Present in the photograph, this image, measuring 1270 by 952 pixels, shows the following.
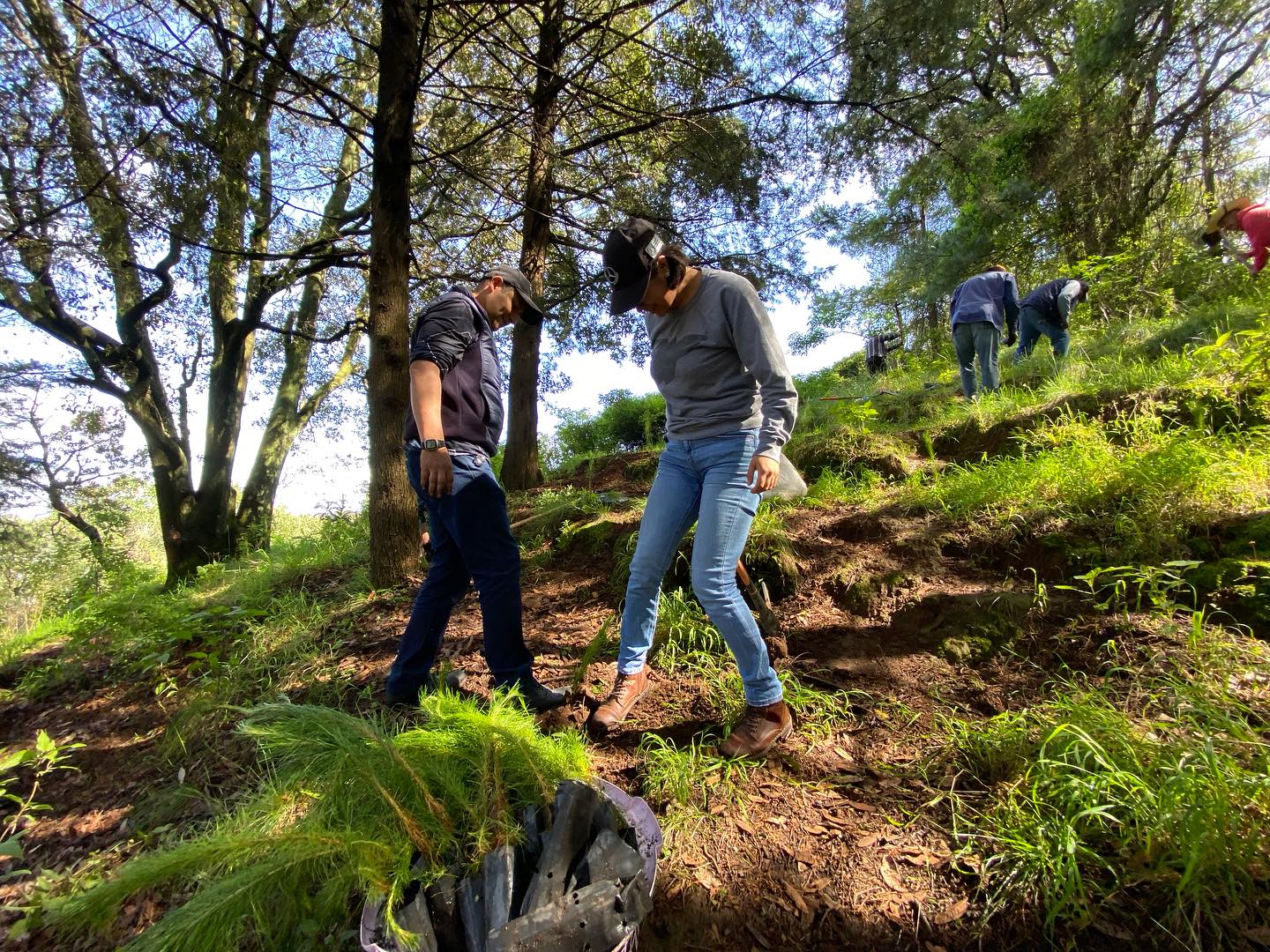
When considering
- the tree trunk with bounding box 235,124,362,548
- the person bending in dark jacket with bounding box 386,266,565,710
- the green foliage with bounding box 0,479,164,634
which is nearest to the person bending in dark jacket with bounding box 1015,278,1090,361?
the person bending in dark jacket with bounding box 386,266,565,710

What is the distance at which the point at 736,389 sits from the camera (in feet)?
6.58

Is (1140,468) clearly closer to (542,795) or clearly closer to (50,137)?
(542,795)

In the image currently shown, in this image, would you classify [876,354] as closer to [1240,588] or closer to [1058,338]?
[1058,338]

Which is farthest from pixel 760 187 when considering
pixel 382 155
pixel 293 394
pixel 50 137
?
pixel 293 394

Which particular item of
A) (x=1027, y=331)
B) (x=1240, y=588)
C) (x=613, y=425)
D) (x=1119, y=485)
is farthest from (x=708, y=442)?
(x=613, y=425)

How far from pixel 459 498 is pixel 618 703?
41.6 inches

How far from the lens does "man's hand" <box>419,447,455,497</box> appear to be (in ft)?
6.73

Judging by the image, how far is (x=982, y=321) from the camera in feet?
17.4

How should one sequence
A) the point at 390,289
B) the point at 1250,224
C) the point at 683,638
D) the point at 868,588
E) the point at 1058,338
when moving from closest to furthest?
the point at 683,638
the point at 868,588
the point at 390,289
the point at 1250,224
the point at 1058,338

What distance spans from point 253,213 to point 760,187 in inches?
231

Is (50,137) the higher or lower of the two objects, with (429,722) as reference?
higher

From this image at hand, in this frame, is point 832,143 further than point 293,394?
No

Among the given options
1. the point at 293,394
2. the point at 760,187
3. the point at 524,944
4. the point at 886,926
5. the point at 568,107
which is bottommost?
the point at 886,926

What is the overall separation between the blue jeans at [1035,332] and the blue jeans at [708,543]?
5.37 m
